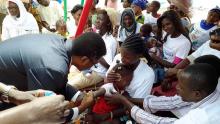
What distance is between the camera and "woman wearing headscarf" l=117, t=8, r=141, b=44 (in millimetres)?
4395

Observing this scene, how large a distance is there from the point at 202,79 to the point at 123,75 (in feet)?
3.26

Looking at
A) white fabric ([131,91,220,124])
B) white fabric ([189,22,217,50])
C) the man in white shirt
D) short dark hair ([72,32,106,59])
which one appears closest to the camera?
white fabric ([131,91,220,124])

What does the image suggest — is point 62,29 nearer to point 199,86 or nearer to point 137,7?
point 137,7

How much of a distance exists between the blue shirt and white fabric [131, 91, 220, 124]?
0.60 meters

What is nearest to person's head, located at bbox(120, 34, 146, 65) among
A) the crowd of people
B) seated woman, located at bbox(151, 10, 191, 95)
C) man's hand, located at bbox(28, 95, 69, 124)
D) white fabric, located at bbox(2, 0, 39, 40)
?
the crowd of people

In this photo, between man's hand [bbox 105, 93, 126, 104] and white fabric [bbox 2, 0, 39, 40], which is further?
white fabric [bbox 2, 0, 39, 40]

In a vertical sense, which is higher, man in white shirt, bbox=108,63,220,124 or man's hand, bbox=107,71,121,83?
man in white shirt, bbox=108,63,220,124

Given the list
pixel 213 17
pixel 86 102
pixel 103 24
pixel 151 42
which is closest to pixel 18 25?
pixel 103 24

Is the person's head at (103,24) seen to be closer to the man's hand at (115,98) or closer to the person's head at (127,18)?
the person's head at (127,18)

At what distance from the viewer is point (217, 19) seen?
14.3 feet

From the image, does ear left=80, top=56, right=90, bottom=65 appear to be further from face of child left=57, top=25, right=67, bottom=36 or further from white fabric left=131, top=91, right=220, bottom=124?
face of child left=57, top=25, right=67, bottom=36

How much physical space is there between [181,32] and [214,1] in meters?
1.87

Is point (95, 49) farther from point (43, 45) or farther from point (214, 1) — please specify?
point (214, 1)

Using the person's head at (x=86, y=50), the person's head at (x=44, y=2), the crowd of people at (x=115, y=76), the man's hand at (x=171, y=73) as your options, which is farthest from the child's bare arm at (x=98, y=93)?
the person's head at (x=44, y=2)
